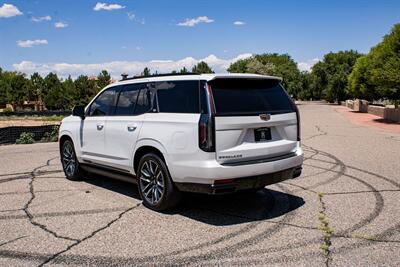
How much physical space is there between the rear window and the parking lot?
141 cm

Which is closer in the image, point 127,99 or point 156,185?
point 156,185

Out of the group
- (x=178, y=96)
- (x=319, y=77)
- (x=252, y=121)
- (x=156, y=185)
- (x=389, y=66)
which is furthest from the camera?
(x=319, y=77)

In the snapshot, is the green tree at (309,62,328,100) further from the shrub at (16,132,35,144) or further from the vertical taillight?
the vertical taillight

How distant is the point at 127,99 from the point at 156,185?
1.52 m

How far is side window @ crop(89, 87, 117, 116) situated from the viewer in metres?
6.55

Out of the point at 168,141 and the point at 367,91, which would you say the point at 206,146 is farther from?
the point at 367,91

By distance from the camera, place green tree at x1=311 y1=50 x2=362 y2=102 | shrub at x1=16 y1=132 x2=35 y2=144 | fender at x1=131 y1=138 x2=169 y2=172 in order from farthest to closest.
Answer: green tree at x1=311 y1=50 x2=362 y2=102, shrub at x1=16 y1=132 x2=35 y2=144, fender at x1=131 y1=138 x2=169 y2=172

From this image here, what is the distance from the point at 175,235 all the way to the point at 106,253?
0.85m

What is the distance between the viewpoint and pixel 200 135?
4707 millimetres

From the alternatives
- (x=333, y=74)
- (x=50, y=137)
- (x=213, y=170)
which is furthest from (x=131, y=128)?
(x=333, y=74)

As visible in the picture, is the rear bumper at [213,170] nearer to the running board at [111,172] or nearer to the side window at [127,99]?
the running board at [111,172]

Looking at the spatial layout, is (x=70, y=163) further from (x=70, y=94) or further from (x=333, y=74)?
(x=333, y=74)

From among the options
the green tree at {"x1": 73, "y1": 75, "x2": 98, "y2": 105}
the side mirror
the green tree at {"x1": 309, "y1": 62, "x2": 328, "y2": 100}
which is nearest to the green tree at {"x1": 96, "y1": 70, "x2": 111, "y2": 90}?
the green tree at {"x1": 73, "y1": 75, "x2": 98, "y2": 105}

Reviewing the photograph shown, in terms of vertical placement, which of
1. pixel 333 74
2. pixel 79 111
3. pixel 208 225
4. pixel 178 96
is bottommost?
pixel 208 225
